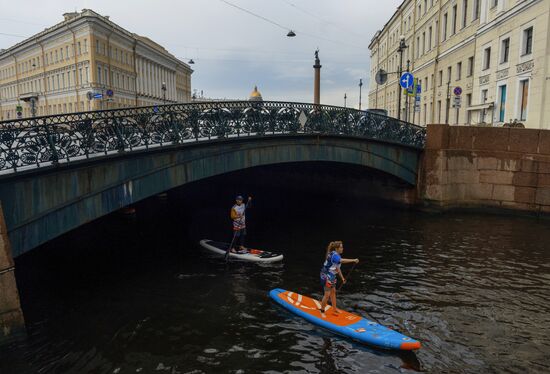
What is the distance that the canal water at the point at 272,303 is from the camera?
714 cm

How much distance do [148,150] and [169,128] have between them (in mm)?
1090

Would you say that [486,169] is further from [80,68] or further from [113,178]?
[80,68]

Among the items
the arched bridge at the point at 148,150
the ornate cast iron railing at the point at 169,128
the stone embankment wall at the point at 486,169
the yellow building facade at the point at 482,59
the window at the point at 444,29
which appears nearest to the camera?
the arched bridge at the point at 148,150

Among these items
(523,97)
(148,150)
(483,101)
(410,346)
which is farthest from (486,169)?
(148,150)

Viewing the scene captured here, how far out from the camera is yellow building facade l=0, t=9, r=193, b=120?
2258 inches

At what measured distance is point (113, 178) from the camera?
9.95 meters

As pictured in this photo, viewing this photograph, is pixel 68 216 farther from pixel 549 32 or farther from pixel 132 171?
pixel 549 32

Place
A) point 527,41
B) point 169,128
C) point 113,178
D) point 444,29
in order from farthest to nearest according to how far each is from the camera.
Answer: point 444,29 < point 527,41 < point 169,128 < point 113,178

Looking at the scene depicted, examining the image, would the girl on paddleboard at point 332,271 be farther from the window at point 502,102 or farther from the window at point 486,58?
the window at point 486,58

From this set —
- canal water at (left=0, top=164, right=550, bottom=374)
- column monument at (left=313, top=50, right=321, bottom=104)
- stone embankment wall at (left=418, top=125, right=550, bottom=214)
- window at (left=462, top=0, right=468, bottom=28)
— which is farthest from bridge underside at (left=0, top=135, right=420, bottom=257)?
window at (left=462, top=0, right=468, bottom=28)

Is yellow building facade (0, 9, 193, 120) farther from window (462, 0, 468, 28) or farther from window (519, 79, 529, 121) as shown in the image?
window (519, 79, 529, 121)

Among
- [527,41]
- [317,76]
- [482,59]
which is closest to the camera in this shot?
[317,76]

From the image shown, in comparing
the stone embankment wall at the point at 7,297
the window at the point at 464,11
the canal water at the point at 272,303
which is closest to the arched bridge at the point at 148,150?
the stone embankment wall at the point at 7,297

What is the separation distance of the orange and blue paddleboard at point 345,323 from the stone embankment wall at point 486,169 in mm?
12010
